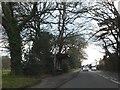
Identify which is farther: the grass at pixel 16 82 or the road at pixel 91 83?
the road at pixel 91 83

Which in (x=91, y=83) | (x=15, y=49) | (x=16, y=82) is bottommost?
(x=91, y=83)

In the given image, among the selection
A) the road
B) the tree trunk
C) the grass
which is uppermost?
the tree trunk

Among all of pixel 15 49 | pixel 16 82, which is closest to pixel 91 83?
pixel 15 49

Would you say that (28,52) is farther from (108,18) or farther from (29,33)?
(108,18)

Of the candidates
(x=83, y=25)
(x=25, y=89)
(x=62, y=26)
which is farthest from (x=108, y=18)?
(x=25, y=89)

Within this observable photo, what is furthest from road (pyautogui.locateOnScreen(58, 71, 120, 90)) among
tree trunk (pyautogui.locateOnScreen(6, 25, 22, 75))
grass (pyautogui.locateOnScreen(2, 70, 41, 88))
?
tree trunk (pyautogui.locateOnScreen(6, 25, 22, 75))

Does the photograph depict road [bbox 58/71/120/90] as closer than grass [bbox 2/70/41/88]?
No

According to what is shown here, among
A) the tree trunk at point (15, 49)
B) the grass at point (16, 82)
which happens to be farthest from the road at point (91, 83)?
the tree trunk at point (15, 49)

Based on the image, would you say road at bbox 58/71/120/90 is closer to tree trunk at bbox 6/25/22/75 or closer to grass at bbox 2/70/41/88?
grass at bbox 2/70/41/88

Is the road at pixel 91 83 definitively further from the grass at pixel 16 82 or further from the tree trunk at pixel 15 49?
the tree trunk at pixel 15 49

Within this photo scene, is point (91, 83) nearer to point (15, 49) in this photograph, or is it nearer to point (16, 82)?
point (15, 49)

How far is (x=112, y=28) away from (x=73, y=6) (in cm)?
2074

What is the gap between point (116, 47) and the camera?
215 ft

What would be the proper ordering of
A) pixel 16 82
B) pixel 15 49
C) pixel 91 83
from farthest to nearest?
1. pixel 15 49
2. pixel 91 83
3. pixel 16 82
